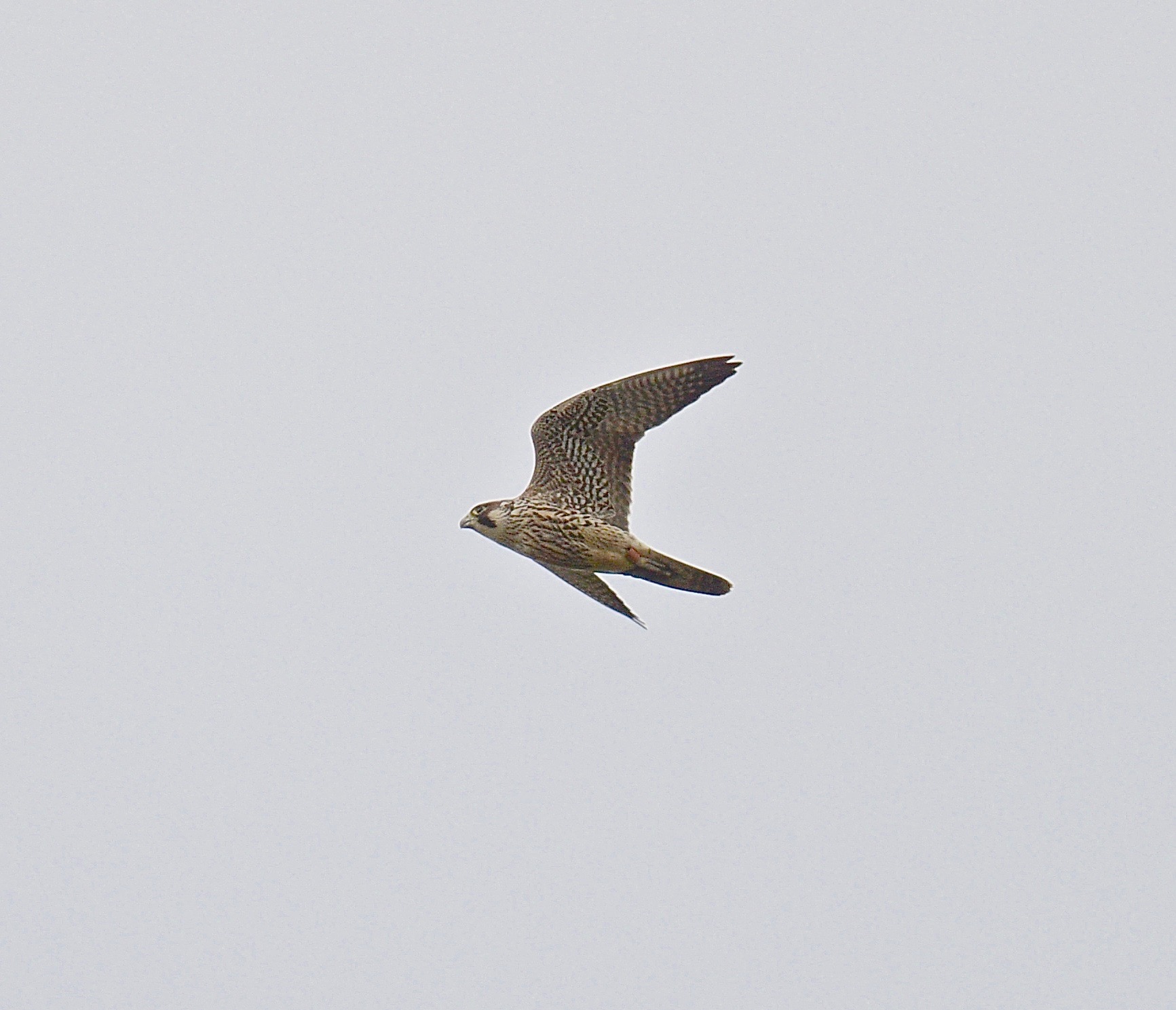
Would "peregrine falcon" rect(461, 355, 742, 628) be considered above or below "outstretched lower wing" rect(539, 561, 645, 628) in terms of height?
above

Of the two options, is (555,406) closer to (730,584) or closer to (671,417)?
(671,417)

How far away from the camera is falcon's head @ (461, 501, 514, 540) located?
1562 centimetres

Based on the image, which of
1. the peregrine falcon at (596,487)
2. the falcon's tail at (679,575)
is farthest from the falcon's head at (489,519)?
the falcon's tail at (679,575)

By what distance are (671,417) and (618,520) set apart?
99cm

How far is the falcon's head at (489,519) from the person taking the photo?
615 inches

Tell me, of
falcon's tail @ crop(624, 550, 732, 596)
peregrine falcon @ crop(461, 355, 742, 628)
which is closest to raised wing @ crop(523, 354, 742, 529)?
peregrine falcon @ crop(461, 355, 742, 628)

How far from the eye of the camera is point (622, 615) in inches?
639

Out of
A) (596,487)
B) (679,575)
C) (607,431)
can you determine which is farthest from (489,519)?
(679,575)

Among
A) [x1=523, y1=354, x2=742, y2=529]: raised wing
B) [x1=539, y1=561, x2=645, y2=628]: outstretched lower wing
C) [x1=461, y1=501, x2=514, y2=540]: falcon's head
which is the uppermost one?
[x1=523, y1=354, x2=742, y2=529]: raised wing

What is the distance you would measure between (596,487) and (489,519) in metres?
0.98

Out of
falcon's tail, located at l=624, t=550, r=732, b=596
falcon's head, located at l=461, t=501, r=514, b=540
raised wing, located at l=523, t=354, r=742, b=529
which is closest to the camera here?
raised wing, located at l=523, t=354, r=742, b=529

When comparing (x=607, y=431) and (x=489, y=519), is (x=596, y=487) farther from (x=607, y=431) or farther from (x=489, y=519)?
(x=489, y=519)

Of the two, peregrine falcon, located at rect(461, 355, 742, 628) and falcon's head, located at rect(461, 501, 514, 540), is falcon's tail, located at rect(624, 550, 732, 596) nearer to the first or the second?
peregrine falcon, located at rect(461, 355, 742, 628)

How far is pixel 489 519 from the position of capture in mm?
15648
